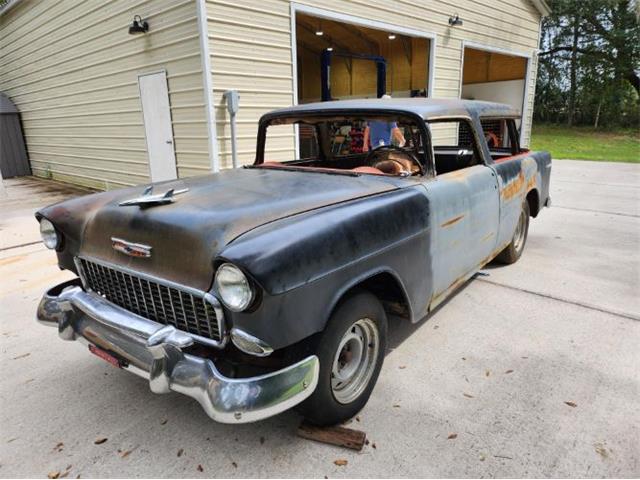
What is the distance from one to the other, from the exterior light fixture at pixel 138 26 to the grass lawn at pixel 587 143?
1347cm

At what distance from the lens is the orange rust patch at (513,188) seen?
3779mm

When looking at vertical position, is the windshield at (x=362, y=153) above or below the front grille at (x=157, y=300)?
above

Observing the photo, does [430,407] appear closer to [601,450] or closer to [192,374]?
[601,450]

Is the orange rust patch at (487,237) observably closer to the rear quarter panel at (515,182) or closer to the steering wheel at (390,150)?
the rear quarter panel at (515,182)

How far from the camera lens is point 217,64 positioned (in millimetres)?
6145

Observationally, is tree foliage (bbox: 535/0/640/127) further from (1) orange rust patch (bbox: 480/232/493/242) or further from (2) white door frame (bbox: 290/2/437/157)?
(1) orange rust patch (bbox: 480/232/493/242)

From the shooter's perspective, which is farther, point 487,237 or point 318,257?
point 487,237

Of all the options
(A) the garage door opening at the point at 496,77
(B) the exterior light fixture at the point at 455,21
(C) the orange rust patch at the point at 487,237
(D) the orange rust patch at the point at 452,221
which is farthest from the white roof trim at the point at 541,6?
(D) the orange rust patch at the point at 452,221

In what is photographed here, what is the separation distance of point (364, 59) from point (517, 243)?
9.67 m

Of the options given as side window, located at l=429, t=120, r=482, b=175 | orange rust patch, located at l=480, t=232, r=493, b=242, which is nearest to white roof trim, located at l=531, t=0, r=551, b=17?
side window, located at l=429, t=120, r=482, b=175

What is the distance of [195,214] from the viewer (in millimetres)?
2119

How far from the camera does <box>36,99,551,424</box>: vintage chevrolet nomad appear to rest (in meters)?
1.80

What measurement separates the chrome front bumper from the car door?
1.29m

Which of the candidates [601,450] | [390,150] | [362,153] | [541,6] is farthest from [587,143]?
[601,450]
